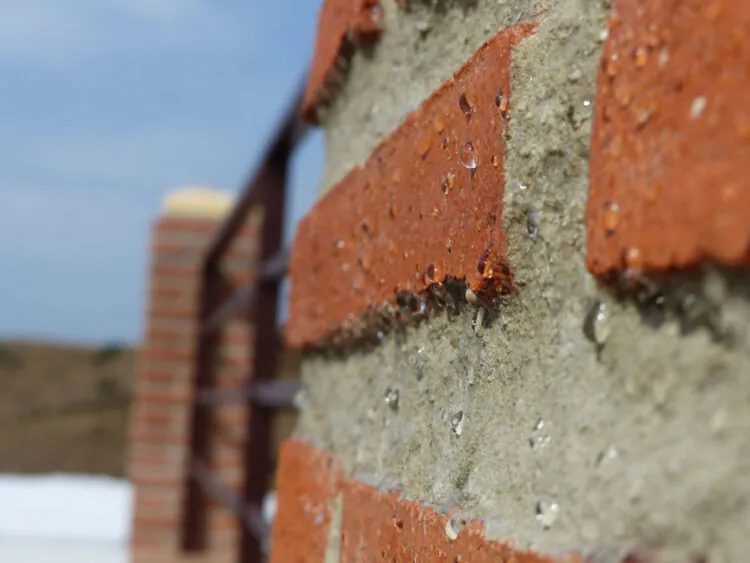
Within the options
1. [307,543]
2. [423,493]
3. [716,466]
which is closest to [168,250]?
[307,543]

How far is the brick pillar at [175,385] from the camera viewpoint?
12.6ft

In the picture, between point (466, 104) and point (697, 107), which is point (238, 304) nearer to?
point (466, 104)

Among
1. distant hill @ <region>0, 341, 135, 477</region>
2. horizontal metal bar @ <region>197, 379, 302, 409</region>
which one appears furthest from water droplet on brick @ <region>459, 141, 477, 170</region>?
distant hill @ <region>0, 341, 135, 477</region>

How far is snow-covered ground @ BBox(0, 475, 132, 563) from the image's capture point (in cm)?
377

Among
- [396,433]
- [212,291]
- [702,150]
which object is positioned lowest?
[396,433]

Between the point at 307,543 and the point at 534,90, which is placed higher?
the point at 534,90

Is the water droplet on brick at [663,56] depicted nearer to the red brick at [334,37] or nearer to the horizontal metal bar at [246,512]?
the red brick at [334,37]

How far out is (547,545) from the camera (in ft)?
1.30

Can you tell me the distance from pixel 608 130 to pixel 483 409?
19 centimetres

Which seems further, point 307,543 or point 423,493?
point 307,543

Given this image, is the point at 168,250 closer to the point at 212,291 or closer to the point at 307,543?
the point at 212,291

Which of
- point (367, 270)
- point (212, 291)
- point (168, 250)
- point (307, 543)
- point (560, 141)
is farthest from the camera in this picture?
point (168, 250)

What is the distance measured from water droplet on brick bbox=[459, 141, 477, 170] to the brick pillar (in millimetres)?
3312

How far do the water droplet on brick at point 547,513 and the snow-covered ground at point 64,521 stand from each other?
11.8 feet
